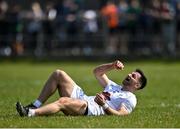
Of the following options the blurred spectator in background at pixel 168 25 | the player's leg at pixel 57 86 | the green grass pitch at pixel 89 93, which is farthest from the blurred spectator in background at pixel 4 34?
the player's leg at pixel 57 86

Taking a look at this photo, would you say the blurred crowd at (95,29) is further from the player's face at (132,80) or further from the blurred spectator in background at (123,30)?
the player's face at (132,80)

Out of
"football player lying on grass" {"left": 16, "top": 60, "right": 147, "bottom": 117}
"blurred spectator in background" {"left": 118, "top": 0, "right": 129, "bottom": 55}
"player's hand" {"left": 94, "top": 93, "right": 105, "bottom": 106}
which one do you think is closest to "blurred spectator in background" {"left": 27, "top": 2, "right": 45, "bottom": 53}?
"blurred spectator in background" {"left": 118, "top": 0, "right": 129, "bottom": 55}

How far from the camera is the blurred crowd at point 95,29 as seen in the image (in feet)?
105

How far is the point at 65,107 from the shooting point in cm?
1317

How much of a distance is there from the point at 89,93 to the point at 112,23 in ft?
43.0

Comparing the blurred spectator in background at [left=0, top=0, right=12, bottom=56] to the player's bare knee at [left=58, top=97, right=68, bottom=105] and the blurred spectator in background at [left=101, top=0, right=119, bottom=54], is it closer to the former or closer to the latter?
the blurred spectator in background at [left=101, top=0, right=119, bottom=54]

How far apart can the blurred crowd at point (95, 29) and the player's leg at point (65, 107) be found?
733 inches

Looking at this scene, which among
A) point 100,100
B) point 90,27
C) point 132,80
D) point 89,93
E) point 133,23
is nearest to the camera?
point 100,100

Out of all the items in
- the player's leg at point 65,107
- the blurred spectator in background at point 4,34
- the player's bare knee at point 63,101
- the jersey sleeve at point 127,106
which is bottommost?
the blurred spectator in background at point 4,34

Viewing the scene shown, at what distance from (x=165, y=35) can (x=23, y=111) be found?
1920 cm

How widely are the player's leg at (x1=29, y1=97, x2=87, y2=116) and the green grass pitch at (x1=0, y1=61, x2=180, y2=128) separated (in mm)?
123

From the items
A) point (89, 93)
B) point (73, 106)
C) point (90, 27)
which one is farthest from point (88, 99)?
point (90, 27)

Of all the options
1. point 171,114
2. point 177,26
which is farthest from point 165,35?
point 171,114

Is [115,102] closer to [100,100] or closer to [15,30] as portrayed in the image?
[100,100]
